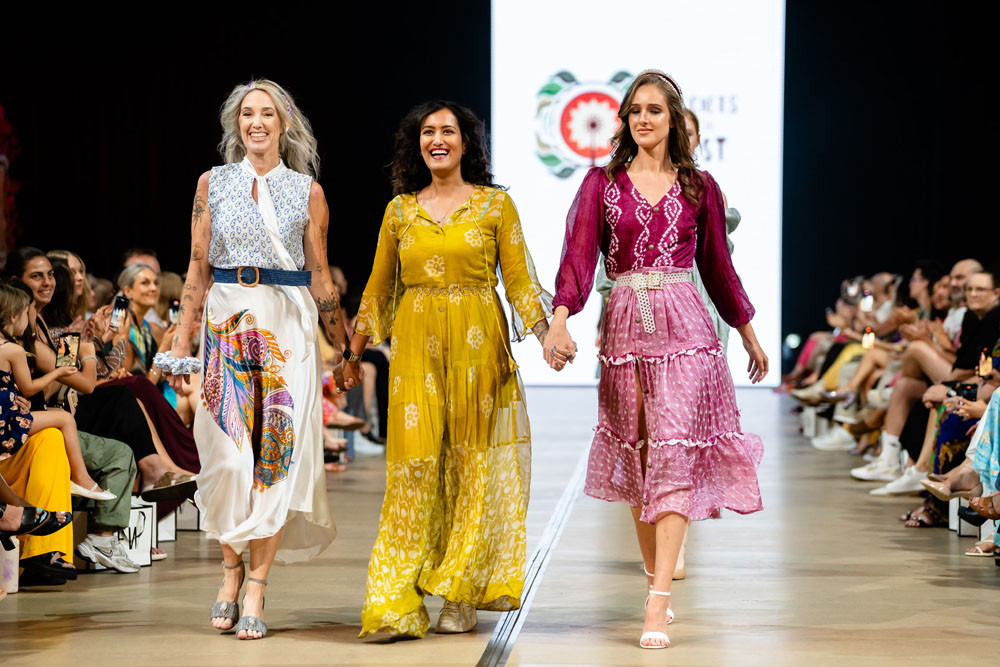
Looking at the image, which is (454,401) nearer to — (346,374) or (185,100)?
(346,374)

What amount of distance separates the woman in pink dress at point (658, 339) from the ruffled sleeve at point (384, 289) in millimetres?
418

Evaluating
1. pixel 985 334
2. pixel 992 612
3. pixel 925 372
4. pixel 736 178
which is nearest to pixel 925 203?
pixel 736 178

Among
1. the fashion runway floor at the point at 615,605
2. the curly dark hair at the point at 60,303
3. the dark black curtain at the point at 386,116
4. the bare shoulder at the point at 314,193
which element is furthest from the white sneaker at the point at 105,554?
the dark black curtain at the point at 386,116

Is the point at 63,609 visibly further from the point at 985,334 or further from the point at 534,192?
the point at 534,192

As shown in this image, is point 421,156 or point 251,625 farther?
point 421,156

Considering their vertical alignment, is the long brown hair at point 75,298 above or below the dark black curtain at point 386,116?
below

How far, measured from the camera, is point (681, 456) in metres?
3.15

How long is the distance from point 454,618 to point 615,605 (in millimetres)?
554

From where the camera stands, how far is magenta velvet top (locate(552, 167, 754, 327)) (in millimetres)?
3207

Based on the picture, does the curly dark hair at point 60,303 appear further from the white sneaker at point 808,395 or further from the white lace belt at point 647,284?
the white sneaker at point 808,395

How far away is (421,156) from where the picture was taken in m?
3.37

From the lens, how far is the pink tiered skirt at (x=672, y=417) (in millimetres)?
3164

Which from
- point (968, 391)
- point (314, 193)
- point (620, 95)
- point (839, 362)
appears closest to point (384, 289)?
point (314, 193)

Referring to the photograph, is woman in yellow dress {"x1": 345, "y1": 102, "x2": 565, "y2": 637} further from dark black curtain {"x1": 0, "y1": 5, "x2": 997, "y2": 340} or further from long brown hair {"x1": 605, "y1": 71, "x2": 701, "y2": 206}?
dark black curtain {"x1": 0, "y1": 5, "x2": 997, "y2": 340}
